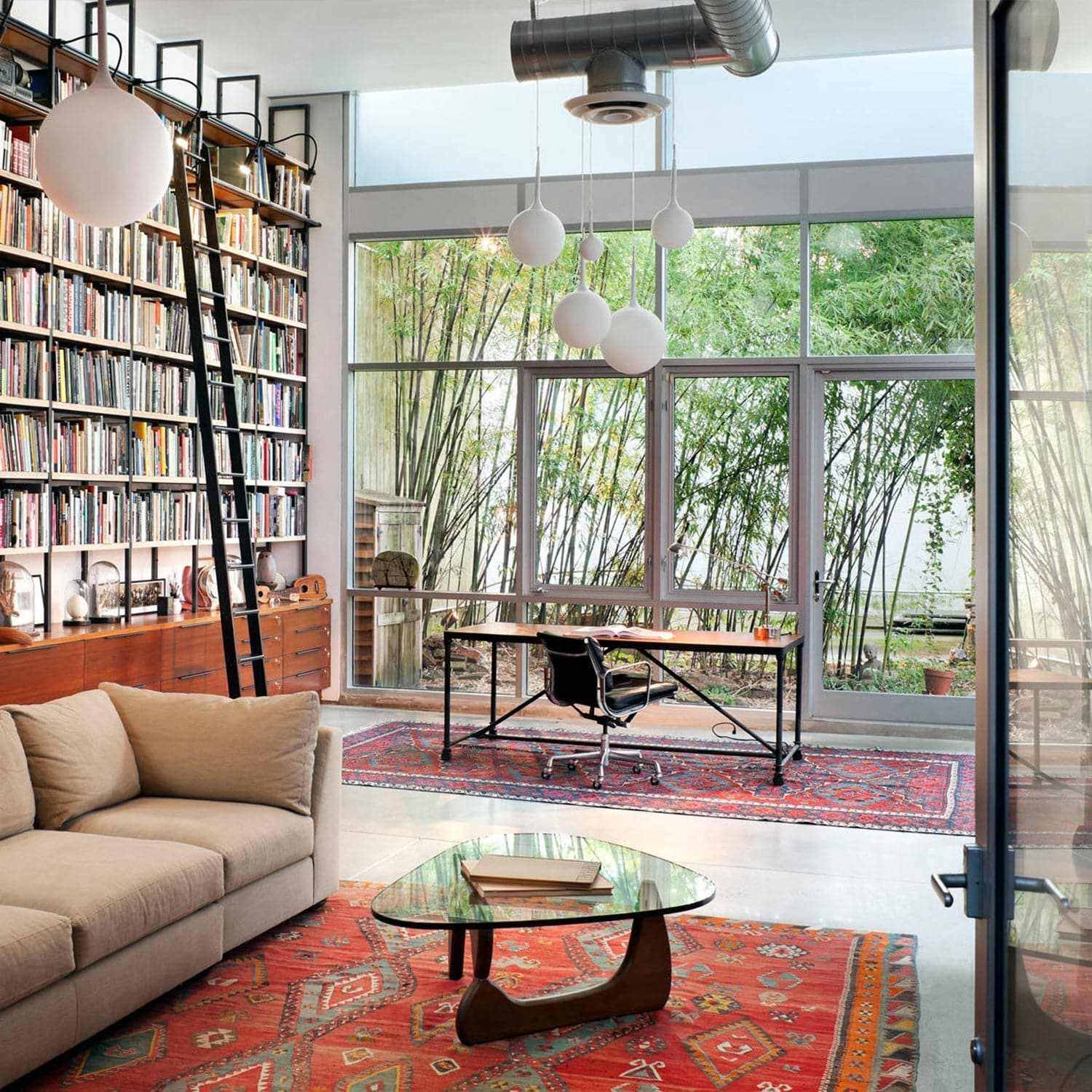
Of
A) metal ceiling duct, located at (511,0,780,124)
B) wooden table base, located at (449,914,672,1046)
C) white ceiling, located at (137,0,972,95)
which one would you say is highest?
white ceiling, located at (137,0,972,95)

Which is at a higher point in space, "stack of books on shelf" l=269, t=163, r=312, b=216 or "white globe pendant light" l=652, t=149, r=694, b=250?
"stack of books on shelf" l=269, t=163, r=312, b=216

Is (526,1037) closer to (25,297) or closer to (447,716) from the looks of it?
(447,716)

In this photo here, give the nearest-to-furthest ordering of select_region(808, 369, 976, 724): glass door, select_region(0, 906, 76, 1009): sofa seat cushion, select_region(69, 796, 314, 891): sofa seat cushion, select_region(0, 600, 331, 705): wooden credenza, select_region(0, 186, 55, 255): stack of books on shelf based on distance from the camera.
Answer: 1. select_region(0, 906, 76, 1009): sofa seat cushion
2. select_region(69, 796, 314, 891): sofa seat cushion
3. select_region(0, 600, 331, 705): wooden credenza
4. select_region(0, 186, 55, 255): stack of books on shelf
5. select_region(808, 369, 976, 724): glass door

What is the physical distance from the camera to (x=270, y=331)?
8.48 m

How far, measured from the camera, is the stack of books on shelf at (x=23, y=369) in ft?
19.4

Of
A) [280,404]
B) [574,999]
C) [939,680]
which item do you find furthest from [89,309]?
[939,680]

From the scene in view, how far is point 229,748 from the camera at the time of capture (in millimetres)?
4160

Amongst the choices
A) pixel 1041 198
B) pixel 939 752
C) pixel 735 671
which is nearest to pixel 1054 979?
pixel 1041 198

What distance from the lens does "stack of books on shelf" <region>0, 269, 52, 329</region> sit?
19.3 feet

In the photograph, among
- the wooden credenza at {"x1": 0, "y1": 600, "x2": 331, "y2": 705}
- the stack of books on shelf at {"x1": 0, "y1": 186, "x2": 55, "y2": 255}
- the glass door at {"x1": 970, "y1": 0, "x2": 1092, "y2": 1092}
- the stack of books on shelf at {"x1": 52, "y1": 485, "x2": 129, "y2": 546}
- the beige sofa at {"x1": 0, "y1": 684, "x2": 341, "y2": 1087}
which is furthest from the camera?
the stack of books on shelf at {"x1": 52, "y1": 485, "x2": 129, "y2": 546}

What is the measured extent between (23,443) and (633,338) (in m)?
3.13

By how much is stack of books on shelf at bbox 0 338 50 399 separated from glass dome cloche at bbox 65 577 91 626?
107 centimetres

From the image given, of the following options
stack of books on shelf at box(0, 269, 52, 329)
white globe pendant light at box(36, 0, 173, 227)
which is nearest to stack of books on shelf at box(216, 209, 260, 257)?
stack of books on shelf at box(0, 269, 52, 329)

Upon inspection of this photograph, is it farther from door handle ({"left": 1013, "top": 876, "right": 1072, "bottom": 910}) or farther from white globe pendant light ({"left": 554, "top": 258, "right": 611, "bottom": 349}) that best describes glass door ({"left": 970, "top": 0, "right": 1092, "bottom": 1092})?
white globe pendant light ({"left": 554, "top": 258, "right": 611, "bottom": 349})
